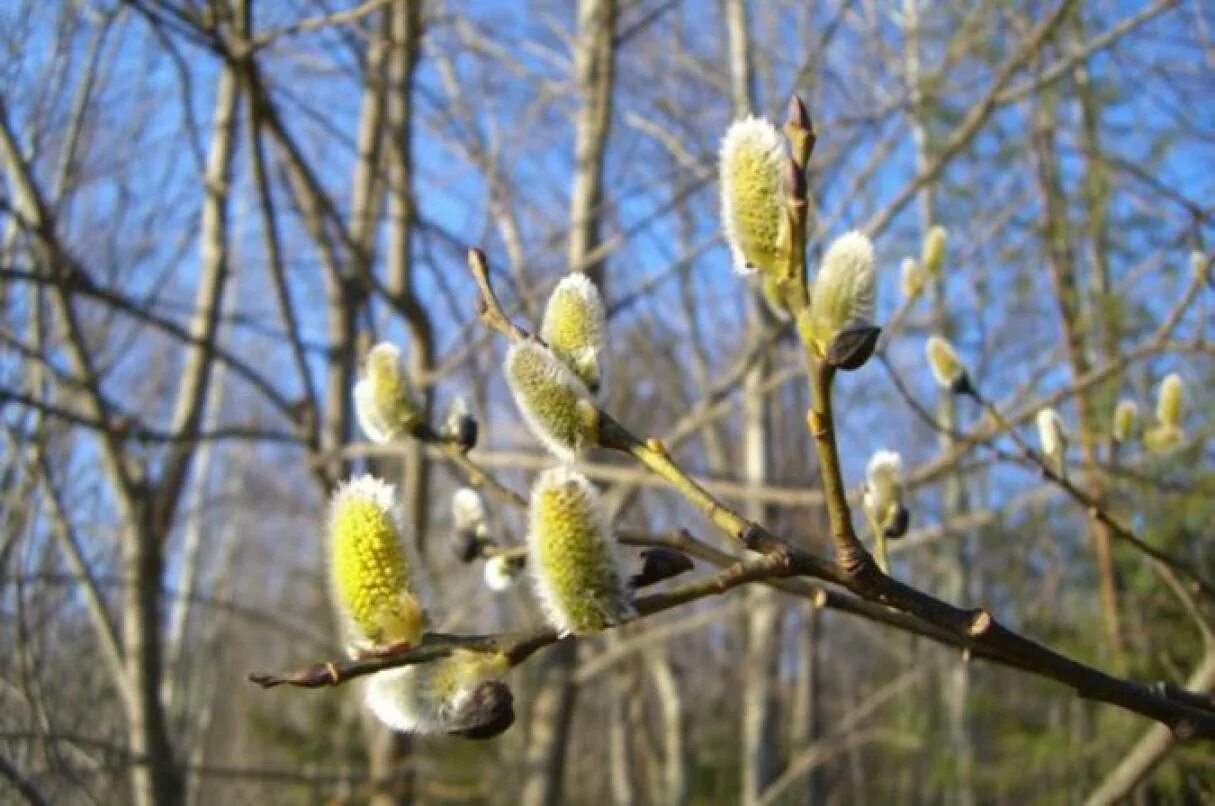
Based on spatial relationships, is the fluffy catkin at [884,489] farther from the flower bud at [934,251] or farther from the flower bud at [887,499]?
the flower bud at [934,251]

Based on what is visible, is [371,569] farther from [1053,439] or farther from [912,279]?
[912,279]

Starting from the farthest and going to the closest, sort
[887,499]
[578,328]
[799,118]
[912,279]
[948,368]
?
1. [912,279]
2. [948,368]
3. [887,499]
4. [578,328]
5. [799,118]

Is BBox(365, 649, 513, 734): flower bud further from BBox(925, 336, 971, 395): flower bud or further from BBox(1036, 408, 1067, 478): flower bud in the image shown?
BBox(925, 336, 971, 395): flower bud

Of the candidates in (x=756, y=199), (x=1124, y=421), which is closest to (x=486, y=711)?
(x=756, y=199)

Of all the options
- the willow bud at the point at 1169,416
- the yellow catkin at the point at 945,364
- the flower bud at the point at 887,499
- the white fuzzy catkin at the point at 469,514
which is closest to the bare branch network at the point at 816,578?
the flower bud at the point at 887,499

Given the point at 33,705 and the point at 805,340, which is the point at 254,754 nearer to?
the point at 33,705

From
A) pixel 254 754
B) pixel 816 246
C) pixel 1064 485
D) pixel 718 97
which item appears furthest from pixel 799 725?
pixel 1064 485
